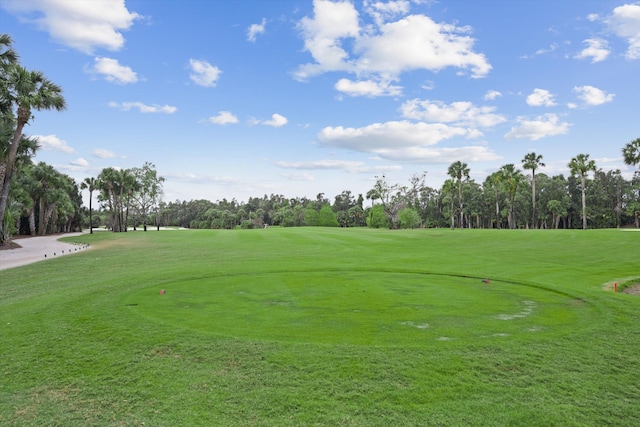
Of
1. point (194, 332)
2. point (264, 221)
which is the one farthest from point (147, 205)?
Answer: point (194, 332)

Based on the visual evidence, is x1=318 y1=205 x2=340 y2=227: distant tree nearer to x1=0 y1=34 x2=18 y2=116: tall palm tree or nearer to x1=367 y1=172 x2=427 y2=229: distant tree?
x1=367 y1=172 x2=427 y2=229: distant tree

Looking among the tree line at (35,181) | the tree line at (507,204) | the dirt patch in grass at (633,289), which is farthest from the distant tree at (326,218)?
the dirt patch in grass at (633,289)

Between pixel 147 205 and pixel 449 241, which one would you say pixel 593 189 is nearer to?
pixel 449 241

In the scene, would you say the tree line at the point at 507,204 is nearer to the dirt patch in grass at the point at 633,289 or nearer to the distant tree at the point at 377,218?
the distant tree at the point at 377,218

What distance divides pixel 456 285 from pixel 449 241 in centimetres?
2377

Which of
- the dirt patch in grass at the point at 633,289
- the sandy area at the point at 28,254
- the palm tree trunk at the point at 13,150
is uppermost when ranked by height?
the palm tree trunk at the point at 13,150

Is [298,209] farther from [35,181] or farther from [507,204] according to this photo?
[35,181]

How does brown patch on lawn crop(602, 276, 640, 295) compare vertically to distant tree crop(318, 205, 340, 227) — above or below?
below

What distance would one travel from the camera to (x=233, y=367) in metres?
5.05

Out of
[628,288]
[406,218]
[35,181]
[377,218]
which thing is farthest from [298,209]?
[628,288]

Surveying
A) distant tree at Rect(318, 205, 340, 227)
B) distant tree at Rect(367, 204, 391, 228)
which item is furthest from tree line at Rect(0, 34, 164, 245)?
distant tree at Rect(367, 204, 391, 228)

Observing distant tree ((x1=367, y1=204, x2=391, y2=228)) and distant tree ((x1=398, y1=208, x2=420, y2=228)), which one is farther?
distant tree ((x1=367, y1=204, x2=391, y2=228))

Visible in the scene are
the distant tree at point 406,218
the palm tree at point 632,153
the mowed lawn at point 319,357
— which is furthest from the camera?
the distant tree at point 406,218

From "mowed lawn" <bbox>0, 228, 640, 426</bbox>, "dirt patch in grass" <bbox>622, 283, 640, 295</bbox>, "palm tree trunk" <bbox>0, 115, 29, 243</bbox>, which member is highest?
"palm tree trunk" <bbox>0, 115, 29, 243</bbox>
